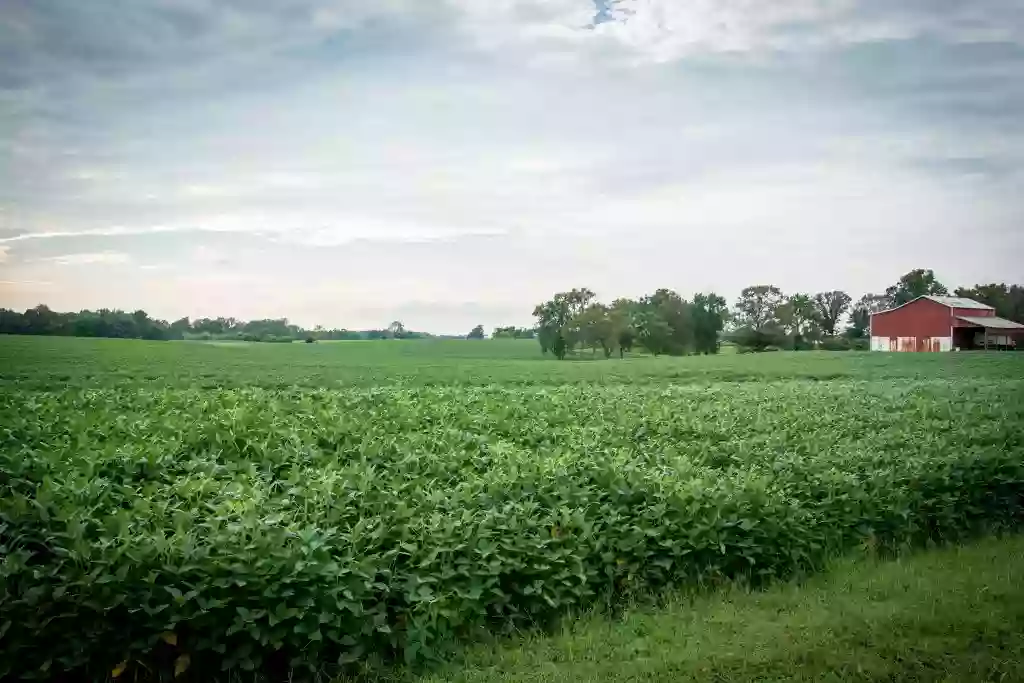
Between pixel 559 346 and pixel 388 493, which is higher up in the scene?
pixel 559 346

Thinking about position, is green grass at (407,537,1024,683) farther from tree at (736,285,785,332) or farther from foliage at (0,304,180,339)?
tree at (736,285,785,332)

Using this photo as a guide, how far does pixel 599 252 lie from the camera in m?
7.86

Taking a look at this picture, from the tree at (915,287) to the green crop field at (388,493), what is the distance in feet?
2.81

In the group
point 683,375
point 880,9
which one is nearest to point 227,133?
point 880,9

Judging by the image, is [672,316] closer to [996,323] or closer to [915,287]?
[915,287]

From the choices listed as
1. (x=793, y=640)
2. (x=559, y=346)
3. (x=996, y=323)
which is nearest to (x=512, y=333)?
(x=559, y=346)

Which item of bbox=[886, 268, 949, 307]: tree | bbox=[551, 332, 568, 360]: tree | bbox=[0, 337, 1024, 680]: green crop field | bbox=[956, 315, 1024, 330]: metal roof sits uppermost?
bbox=[886, 268, 949, 307]: tree

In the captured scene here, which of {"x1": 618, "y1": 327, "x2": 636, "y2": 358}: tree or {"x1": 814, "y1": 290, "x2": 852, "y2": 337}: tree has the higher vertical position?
{"x1": 814, "y1": 290, "x2": 852, "y2": 337}: tree

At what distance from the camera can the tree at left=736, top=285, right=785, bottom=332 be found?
9.02 metres

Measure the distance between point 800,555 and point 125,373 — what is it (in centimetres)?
530

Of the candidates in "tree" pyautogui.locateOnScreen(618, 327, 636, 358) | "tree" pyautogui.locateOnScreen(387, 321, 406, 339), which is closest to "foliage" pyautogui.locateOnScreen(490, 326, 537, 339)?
"tree" pyautogui.locateOnScreen(387, 321, 406, 339)

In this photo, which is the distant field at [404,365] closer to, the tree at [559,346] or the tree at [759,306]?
the tree at [559,346]

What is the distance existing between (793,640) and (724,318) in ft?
22.2

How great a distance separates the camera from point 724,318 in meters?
9.86
